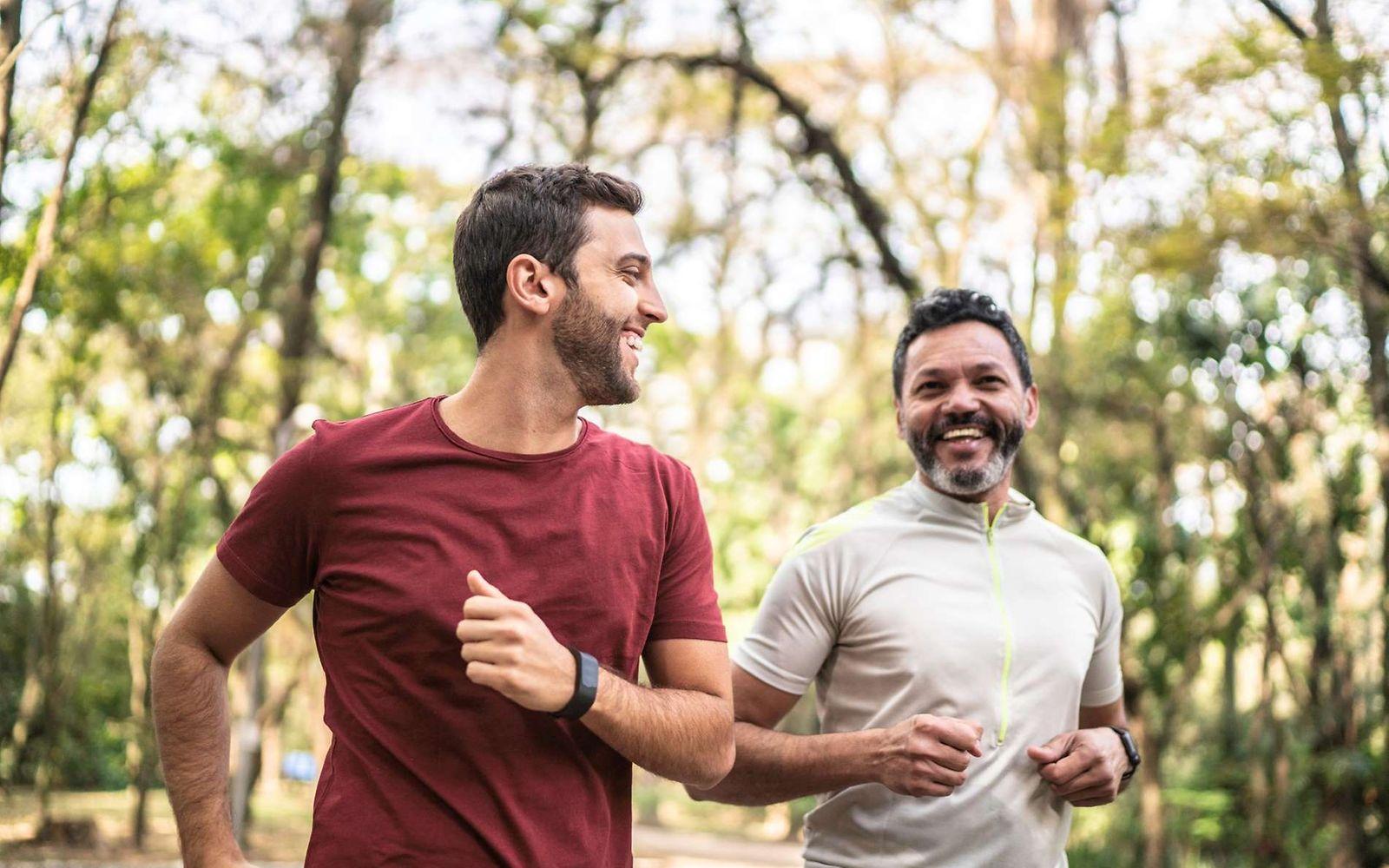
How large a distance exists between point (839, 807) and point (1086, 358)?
47.3 feet

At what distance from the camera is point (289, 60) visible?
43.3 feet

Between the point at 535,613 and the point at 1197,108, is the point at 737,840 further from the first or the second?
the point at 535,613

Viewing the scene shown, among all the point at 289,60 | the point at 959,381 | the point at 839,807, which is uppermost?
the point at 289,60

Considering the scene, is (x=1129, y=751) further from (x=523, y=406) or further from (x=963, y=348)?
(x=523, y=406)

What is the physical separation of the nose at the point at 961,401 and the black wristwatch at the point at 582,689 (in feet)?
4.67

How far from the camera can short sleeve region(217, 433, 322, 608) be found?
234 cm

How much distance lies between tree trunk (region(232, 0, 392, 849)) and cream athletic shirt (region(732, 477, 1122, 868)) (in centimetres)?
1072

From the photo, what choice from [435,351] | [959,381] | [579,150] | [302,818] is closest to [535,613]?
[959,381]

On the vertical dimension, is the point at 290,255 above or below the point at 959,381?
above

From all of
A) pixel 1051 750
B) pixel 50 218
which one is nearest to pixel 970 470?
pixel 1051 750

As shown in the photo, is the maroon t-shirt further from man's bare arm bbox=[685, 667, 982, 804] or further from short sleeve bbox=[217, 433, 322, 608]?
man's bare arm bbox=[685, 667, 982, 804]

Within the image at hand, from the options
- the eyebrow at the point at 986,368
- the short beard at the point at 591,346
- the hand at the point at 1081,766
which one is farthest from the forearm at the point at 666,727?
the eyebrow at the point at 986,368

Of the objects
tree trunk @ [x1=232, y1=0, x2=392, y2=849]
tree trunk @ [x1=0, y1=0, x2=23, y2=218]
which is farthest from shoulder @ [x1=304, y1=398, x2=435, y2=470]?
tree trunk @ [x1=232, y1=0, x2=392, y2=849]

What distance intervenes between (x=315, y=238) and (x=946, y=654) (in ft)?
37.6
